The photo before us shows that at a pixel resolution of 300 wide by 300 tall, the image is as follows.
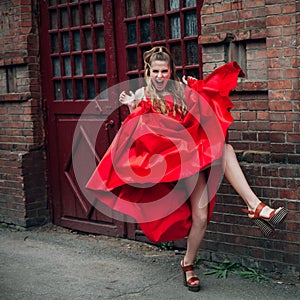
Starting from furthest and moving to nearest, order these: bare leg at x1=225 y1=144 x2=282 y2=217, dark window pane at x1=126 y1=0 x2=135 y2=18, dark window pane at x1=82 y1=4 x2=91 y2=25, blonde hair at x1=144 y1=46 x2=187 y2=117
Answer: dark window pane at x1=82 y1=4 x2=91 y2=25 < dark window pane at x1=126 y1=0 x2=135 y2=18 < blonde hair at x1=144 y1=46 x2=187 y2=117 < bare leg at x1=225 y1=144 x2=282 y2=217

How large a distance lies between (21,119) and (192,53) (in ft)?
7.91

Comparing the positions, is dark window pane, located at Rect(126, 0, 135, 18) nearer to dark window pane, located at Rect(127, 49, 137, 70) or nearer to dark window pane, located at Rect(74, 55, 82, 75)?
dark window pane, located at Rect(127, 49, 137, 70)

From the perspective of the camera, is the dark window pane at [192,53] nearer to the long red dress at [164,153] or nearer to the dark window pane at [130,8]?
the dark window pane at [130,8]

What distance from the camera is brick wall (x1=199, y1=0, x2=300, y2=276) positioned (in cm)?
504

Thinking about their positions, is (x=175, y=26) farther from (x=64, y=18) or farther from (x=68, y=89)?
(x=68, y=89)

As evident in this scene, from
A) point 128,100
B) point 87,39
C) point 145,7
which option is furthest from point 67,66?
point 128,100

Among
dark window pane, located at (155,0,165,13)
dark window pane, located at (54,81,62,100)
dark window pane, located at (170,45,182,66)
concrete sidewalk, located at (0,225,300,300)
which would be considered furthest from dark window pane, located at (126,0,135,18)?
concrete sidewalk, located at (0,225,300,300)

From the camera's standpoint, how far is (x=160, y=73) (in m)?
4.86

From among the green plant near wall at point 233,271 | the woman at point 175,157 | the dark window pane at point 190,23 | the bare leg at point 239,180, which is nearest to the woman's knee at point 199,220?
the woman at point 175,157

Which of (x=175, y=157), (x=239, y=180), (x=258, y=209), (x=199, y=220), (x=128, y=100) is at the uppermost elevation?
(x=128, y=100)

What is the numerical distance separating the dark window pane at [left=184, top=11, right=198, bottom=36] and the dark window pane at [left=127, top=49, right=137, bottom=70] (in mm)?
711

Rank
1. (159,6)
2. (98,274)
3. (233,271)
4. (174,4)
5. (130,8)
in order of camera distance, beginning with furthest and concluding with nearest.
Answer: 1. (130,8)
2. (159,6)
3. (174,4)
4. (98,274)
5. (233,271)

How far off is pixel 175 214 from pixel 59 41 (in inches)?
114

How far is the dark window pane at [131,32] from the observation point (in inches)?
247
